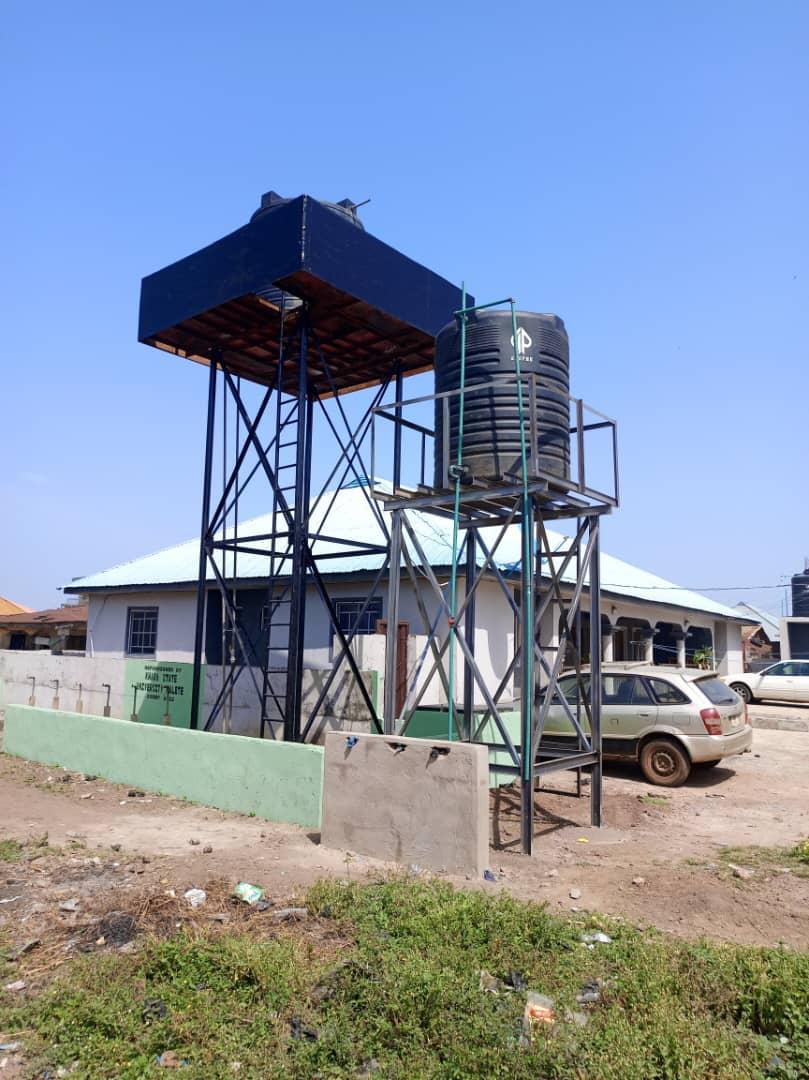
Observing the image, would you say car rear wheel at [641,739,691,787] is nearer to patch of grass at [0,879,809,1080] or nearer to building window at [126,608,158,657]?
patch of grass at [0,879,809,1080]

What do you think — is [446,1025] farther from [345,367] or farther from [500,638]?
[500,638]

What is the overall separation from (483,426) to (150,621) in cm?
1554

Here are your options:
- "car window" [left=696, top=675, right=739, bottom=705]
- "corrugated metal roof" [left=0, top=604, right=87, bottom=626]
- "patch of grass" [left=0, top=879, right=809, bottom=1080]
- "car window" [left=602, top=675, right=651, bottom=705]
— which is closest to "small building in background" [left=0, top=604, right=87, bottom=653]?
"corrugated metal roof" [left=0, top=604, right=87, bottom=626]

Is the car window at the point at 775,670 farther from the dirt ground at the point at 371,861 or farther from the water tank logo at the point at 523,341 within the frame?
the water tank logo at the point at 523,341

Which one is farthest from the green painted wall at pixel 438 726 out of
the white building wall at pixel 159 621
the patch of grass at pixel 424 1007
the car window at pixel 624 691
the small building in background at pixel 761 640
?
the small building in background at pixel 761 640

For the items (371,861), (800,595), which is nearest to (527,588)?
(371,861)

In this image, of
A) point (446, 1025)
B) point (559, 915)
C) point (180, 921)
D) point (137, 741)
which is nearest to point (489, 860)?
point (559, 915)

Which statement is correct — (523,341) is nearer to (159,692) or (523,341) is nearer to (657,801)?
(657,801)

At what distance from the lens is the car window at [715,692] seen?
1173 centimetres

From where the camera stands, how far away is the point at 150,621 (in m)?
Answer: 22.0

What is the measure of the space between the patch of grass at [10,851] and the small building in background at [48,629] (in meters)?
29.6

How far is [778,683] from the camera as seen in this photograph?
24.5m

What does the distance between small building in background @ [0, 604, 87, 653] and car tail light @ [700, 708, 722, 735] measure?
30448 millimetres

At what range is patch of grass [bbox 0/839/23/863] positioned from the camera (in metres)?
7.60
